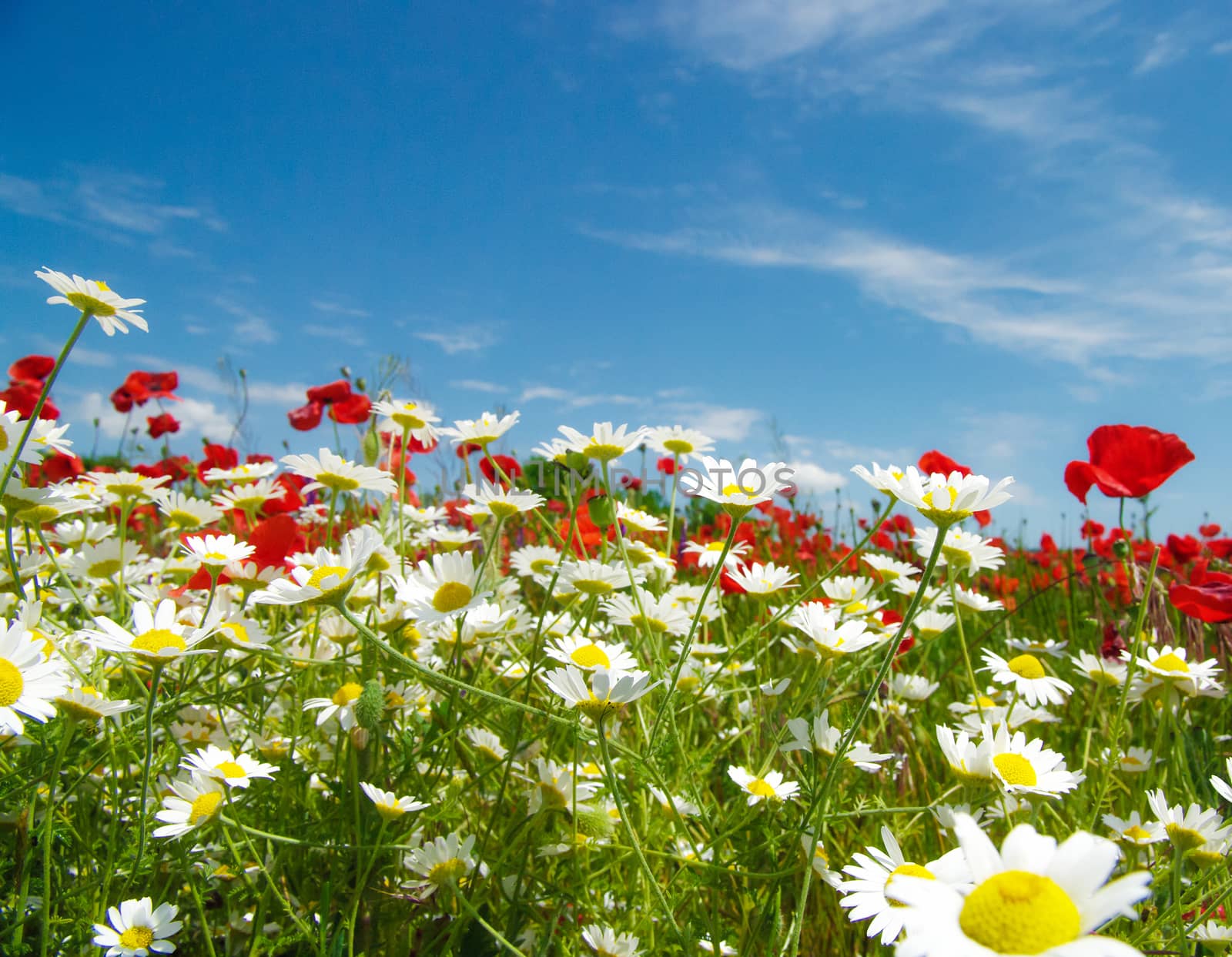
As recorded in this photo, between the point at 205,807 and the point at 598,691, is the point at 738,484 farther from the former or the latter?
the point at 205,807

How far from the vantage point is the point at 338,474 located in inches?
57.7

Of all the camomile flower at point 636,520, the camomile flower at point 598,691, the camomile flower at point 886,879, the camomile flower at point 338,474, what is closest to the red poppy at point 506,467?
the camomile flower at point 636,520

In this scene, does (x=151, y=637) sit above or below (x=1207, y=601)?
below

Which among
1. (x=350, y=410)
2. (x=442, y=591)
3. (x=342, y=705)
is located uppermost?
(x=350, y=410)

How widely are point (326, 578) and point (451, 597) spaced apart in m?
0.21

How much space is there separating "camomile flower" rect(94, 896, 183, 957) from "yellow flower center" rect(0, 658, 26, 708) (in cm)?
33

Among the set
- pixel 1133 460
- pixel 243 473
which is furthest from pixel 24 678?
pixel 1133 460

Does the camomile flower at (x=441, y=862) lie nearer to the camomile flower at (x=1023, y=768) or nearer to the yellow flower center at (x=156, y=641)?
the yellow flower center at (x=156, y=641)

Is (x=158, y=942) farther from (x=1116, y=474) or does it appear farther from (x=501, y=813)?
(x=1116, y=474)

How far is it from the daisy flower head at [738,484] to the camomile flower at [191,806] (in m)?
0.80

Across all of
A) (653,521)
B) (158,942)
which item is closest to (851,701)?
(653,521)

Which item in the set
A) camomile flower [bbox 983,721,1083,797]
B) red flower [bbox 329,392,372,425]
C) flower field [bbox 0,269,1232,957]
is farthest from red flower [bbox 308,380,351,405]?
camomile flower [bbox 983,721,1083,797]

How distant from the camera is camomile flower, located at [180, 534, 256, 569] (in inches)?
54.2

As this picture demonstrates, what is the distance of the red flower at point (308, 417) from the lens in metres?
3.07
